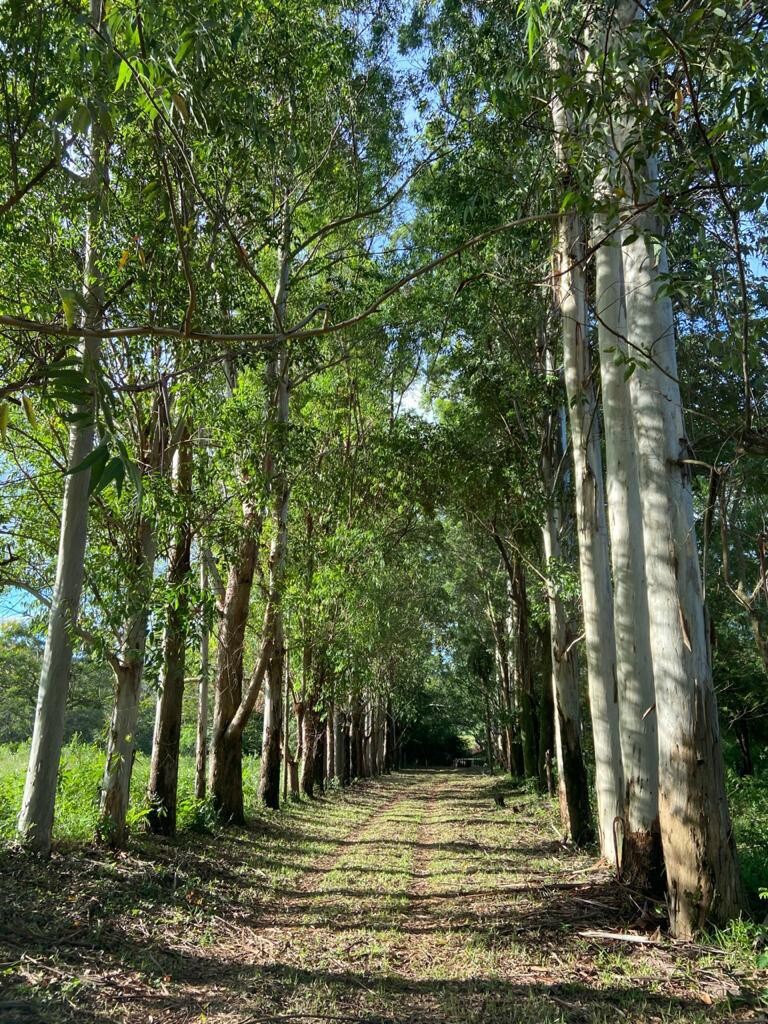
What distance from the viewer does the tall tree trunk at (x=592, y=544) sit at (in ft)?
25.5

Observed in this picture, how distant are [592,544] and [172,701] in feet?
20.7

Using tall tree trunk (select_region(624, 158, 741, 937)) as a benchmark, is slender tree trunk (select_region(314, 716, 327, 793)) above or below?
below

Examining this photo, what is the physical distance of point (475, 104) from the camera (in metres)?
9.54

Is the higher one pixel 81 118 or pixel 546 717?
pixel 81 118

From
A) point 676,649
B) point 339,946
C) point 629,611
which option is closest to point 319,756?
point 339,946

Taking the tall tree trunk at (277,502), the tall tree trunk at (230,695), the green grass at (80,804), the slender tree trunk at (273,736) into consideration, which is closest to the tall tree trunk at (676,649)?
the tall tree trunk at (277,502)

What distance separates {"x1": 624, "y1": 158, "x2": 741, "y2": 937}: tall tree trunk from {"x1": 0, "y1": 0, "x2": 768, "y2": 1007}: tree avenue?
0.08ft

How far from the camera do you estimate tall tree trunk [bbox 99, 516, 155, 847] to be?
8.01 metres

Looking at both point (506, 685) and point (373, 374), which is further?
point (506, 685)

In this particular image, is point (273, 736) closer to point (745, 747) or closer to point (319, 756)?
point (319, 756)

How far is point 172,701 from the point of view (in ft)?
33.8

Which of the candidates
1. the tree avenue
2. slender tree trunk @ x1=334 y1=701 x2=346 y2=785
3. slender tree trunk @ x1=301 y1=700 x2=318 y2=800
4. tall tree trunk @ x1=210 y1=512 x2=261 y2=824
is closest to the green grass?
the tree avenue

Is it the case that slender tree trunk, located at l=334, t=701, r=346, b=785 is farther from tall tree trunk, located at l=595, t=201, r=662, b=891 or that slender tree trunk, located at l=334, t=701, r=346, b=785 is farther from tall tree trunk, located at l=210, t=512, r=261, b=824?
tall tree trunk, located at l=595, t=201, r=662, b=891

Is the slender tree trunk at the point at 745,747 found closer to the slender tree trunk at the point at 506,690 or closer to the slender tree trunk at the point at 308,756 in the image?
the slender tree trunk at the point at 506,690
